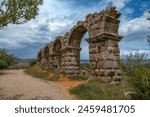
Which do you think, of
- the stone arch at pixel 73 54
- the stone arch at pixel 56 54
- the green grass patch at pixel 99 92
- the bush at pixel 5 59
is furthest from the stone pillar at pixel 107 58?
the bush at pixel 5 59

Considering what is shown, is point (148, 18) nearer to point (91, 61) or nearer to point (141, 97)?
point (91, 61)

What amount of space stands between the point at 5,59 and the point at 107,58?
70.3 ft

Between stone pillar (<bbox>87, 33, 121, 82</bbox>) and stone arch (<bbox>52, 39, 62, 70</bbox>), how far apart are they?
10.0 m

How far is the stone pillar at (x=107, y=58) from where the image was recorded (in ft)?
35.8

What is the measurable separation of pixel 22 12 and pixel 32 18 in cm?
47

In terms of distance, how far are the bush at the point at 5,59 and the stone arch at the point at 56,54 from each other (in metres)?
7.43

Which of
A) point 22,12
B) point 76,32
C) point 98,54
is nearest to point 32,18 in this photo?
point 22,12

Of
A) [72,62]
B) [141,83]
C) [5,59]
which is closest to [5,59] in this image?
[5,59]

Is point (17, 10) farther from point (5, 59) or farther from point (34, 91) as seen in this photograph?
point (5, 59)

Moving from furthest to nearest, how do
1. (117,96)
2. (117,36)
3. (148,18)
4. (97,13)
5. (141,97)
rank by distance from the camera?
(148,18) < (97,13) < (117,36) < (117,96) < (141,97)

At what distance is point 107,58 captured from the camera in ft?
35.8

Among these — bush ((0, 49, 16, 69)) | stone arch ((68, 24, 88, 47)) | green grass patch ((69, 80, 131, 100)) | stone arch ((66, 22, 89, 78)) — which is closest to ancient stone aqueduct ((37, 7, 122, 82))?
green grass patch ((69, 80, 131, 100))

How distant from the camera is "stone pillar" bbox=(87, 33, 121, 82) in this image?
35.8 ft

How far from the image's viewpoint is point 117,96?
7.74m
